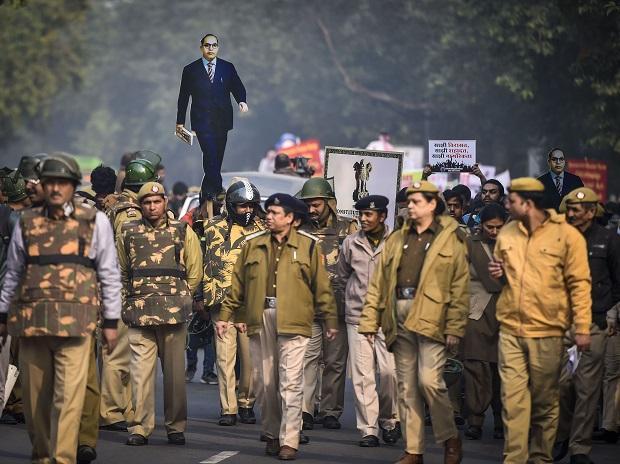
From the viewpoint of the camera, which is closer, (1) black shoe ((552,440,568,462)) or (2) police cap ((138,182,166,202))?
(1) black shoe ((552,440,568,462))

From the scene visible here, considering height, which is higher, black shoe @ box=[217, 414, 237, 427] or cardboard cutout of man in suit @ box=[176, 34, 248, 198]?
cardboard cutout of man in suit @ box=[176, 34, 248, 198]

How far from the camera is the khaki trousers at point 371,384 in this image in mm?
13016

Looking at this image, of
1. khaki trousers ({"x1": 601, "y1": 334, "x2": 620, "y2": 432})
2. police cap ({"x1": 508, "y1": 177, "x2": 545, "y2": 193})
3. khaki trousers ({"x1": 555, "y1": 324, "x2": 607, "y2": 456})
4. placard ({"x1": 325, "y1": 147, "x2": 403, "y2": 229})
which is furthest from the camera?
placard ({"x1": 325, "y1": 147, "x2": 403, "y2": 229})

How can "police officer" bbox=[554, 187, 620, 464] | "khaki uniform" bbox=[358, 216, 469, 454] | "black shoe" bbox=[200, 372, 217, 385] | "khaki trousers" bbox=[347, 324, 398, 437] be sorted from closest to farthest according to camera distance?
"khaki uniform" bbox=[358, 216, 469, 454] < "police officer" bbox=[554, 187, 620, 464] < "khaki trousers" bbox=[347, 324, 398, 437] < "black shoe" bbox=[200, 372, 217, 385]

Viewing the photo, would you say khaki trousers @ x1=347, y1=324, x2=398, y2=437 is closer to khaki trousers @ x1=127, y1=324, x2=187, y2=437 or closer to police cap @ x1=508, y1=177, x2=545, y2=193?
khaki trousers @ x1=127, y1=324, x2=187, y2=437

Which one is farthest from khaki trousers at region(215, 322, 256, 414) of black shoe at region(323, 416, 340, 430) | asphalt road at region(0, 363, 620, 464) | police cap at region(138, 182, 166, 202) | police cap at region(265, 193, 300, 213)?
police cap at region(265, 193, 300, 213)

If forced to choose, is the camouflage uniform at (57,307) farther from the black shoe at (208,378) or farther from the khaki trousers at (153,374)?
the black shoe at (208,378)

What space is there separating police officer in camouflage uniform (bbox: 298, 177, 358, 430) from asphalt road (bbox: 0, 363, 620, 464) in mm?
224

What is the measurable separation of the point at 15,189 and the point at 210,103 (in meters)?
3.69

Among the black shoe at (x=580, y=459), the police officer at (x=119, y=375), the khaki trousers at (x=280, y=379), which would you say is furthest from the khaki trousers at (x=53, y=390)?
the black shoe at (x=580, y=459)

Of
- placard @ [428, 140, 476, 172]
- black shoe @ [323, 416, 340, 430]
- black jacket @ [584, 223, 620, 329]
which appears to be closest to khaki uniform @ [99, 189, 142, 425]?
black shoe @ [323, 416, 340, 430]

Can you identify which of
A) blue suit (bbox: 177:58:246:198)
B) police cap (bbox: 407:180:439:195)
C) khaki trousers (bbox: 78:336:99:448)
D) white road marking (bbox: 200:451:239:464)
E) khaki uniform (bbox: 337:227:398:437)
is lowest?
white road marking (bbox: 200:451:239:464)

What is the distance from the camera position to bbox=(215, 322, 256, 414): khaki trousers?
1433 centimetres

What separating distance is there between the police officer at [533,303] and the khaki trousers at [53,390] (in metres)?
2.78
